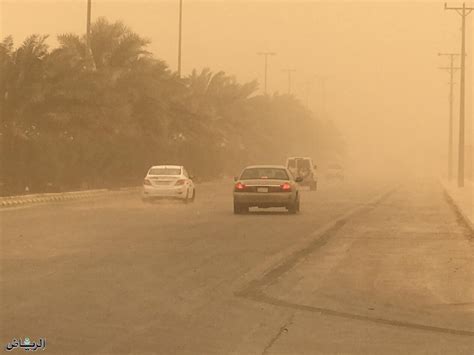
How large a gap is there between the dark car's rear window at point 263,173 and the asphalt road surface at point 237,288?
6360 millimetres

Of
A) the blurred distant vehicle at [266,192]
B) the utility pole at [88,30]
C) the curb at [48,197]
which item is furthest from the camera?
the utility pole at [88,30]

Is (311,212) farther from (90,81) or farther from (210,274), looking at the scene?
(210,274)

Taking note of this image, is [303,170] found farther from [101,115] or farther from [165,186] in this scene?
[165,186]

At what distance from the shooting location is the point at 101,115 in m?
51.4

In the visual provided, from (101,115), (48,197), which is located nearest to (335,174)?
(101,115)

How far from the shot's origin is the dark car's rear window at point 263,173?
115ft

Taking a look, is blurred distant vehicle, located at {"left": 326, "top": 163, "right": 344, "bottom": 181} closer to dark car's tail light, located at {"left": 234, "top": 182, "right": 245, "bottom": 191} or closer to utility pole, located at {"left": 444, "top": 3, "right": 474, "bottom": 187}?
utility pole, located at {"left": 444, "top": 3, "right": 474, "bottom": 187}

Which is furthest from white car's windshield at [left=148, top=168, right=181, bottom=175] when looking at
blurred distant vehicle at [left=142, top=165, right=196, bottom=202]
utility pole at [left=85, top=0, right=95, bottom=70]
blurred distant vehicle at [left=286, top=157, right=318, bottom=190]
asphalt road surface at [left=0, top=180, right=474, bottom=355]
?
blurred distant vehicle at [left=286, top=157, right=318, bottom=190]

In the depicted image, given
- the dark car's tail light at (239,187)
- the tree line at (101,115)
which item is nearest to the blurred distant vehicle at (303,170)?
the tree line at (101,115)

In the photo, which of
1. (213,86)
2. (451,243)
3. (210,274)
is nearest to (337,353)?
(210,274)

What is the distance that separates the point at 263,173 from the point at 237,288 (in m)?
21.5

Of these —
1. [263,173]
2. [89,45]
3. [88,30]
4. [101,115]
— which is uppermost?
[88,30]

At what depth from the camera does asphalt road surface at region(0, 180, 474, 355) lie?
10266mm

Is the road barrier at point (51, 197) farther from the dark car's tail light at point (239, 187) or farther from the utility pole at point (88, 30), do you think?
the dark car's tail light at point (239, 187)
